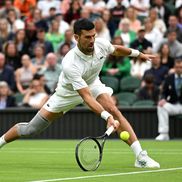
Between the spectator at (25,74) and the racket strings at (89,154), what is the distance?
36.3ft

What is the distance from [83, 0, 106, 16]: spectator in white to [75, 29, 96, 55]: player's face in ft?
39.7

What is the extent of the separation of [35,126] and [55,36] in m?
11.4

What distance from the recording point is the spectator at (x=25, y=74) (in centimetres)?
2125

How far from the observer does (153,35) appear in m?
21.3

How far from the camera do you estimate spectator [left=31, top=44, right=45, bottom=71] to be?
70.9 feet

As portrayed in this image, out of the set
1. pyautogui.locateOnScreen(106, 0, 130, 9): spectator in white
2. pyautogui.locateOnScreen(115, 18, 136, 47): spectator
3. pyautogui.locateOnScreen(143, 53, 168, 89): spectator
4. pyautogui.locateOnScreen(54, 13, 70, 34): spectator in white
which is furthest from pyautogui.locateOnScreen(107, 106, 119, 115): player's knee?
pyautogui.locateOnScreen(106, 0, 130, 9): spectator in white

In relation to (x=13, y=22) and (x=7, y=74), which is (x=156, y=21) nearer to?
(x=7, y=74)

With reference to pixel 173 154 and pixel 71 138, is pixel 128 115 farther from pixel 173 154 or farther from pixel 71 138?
pixel 173 154

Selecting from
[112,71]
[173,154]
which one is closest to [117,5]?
[112,71]

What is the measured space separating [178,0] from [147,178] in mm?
13918

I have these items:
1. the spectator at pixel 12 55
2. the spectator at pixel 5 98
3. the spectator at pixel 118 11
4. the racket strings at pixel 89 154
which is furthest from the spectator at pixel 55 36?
the racket strings at pixel 89 154

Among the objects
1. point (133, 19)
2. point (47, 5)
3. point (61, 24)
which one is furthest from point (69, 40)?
point (47, 5)

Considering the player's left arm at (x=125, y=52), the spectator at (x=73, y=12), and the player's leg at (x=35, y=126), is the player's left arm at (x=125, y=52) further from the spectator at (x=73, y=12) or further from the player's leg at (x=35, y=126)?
the spectator at (x=73, y=12)

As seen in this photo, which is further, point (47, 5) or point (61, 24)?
point (47, 5)
